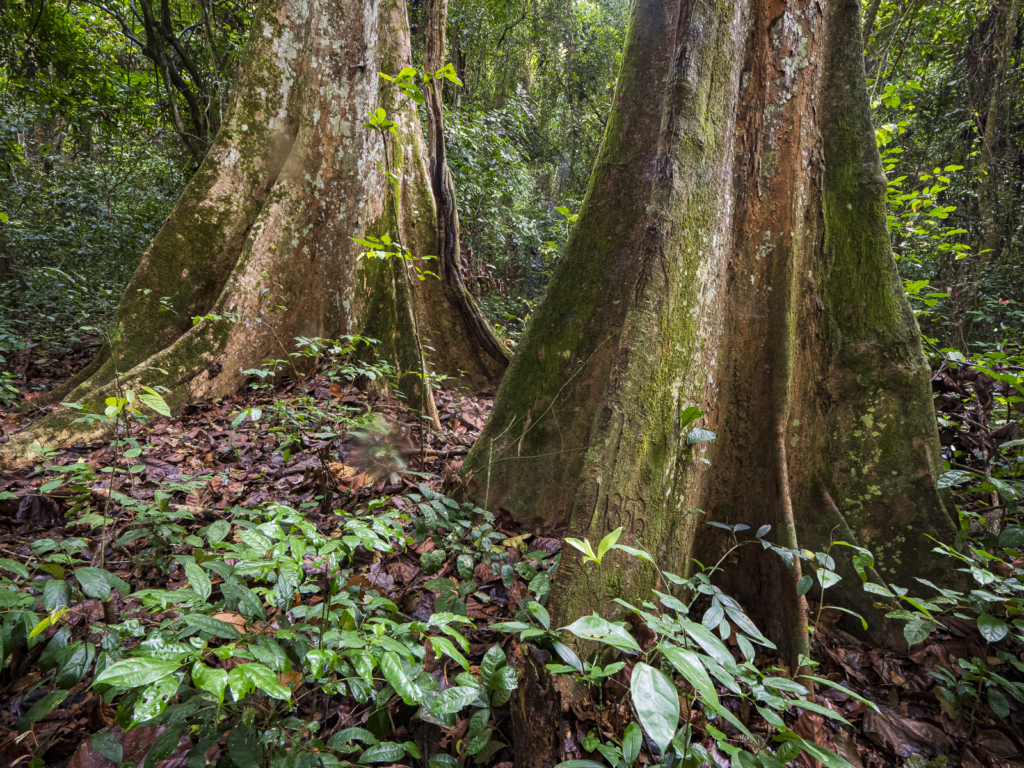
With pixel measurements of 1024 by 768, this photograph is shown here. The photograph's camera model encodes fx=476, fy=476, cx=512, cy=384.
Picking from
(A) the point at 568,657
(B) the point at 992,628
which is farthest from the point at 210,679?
(B) the point at 992,628

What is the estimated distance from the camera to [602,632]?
930 millimetres

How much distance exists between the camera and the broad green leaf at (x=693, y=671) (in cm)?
82

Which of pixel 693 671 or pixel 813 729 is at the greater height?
pixel 693 671

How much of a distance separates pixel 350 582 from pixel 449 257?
381 cm

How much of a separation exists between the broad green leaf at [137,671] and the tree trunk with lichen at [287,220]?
294cm

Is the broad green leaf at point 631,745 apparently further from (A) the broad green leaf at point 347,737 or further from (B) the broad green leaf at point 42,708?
(B) the broad green leaf at point 42,708

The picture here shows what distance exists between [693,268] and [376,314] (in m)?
3.12

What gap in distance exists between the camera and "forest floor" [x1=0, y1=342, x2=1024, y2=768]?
153 cm

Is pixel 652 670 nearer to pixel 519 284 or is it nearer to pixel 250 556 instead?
pixel 250 556

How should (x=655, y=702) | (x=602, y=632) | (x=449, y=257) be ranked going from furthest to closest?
(x=449, y=257)
(x=602, y=632)
(x=655, y=702)

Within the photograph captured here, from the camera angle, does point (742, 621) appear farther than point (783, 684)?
Yes

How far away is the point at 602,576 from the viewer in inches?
68.1

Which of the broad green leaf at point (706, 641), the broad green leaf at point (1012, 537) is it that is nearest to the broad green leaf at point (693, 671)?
the broad green leaf at point (706, 641)

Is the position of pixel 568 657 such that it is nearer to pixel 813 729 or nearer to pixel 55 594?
pixel 813 729
